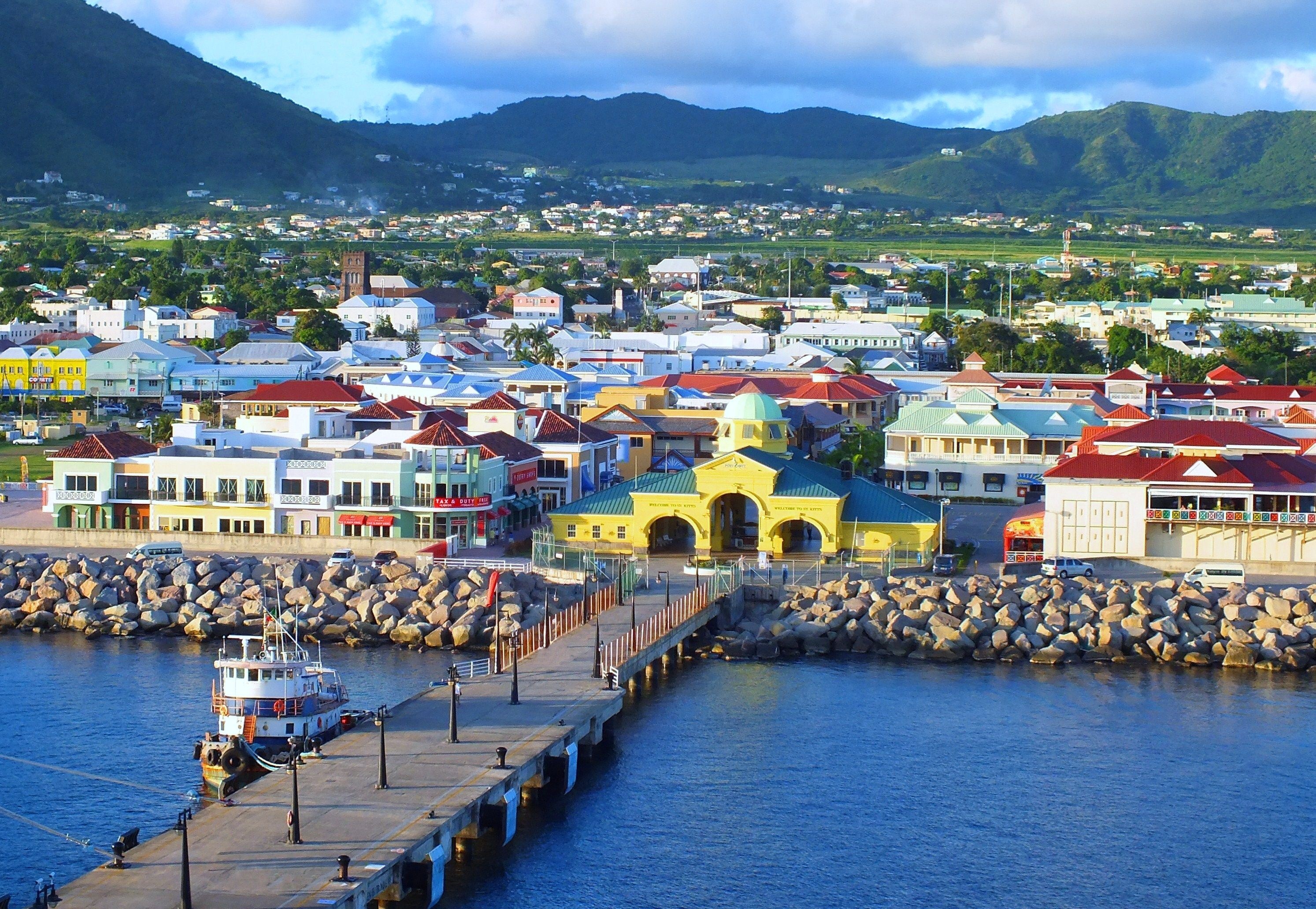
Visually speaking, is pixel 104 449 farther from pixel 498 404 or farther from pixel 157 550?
pixel 498 404

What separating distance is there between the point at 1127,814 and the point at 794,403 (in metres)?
49.0

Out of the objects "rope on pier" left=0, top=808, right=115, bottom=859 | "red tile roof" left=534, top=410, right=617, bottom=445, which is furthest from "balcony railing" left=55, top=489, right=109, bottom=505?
"rope on pier" left=0, top=808, right=115, bottom=859

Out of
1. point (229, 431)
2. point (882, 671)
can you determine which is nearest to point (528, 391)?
point (229, 431)

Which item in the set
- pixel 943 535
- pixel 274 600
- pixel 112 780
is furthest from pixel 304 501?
pixel 112 780

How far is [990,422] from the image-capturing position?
221 feet

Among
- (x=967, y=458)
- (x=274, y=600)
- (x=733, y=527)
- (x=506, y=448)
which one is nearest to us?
(x=274, y=600)

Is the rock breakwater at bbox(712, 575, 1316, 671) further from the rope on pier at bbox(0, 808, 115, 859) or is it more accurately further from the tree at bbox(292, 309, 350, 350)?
the tree at bbox(292, 309, 350, 350)

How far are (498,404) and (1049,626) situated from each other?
24.4 m

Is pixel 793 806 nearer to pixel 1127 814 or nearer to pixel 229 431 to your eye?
pixel 1127 814

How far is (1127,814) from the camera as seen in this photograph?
32438mm

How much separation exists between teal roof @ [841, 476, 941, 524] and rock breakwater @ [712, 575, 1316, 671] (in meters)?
5.06

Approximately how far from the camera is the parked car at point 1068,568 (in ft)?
161

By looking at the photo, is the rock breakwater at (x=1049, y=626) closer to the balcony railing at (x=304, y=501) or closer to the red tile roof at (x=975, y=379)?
the balcony railing at (x=304, y=501)

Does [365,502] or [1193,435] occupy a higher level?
[1193,435]
